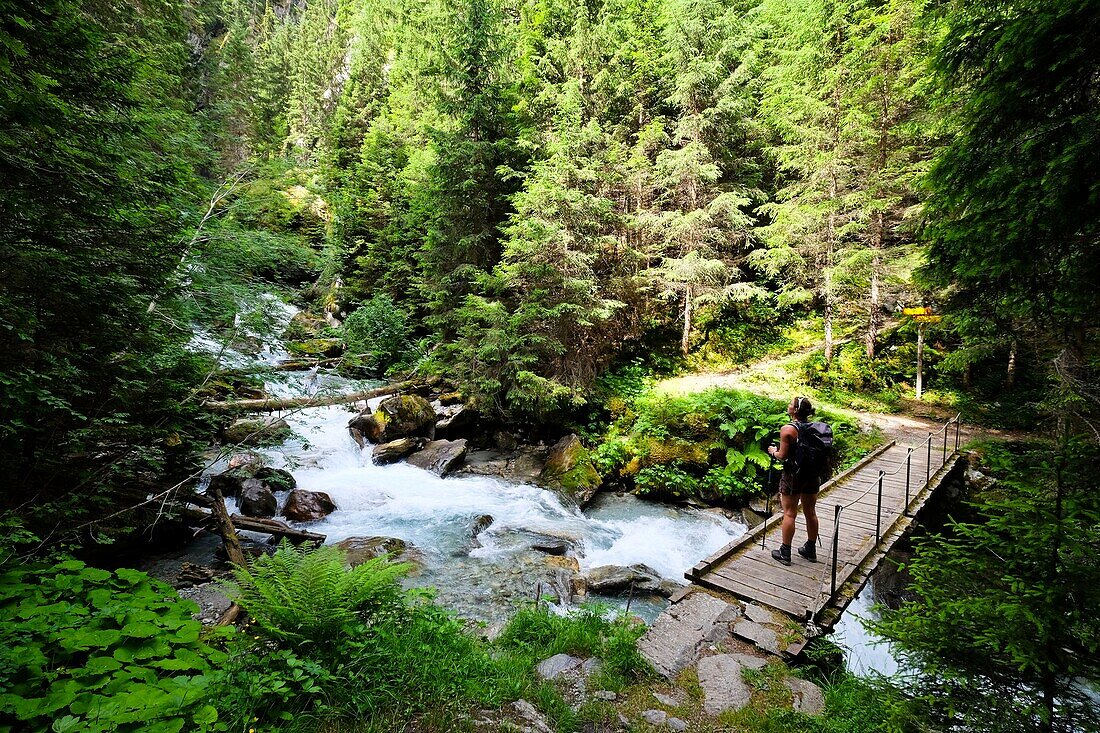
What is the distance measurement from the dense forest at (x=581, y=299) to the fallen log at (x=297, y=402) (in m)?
0.80

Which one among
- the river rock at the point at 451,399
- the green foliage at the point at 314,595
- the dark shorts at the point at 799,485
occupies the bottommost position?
the river rock at the point at 451,399

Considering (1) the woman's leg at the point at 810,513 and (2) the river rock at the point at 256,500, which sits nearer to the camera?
(1) the woman's leg at the point at 810,513

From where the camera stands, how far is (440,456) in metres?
12.9

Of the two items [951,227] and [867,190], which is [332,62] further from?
[951,227]

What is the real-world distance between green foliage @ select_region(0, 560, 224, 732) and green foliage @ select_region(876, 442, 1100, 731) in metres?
4.40

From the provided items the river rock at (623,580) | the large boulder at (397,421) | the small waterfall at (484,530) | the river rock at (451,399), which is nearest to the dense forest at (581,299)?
the river rock at (451,399)

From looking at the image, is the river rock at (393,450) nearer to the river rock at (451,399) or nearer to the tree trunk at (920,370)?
the river rock at (451,399)

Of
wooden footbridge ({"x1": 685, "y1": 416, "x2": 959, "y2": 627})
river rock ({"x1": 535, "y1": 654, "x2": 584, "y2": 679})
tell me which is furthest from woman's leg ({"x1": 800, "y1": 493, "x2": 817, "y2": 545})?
river rock ({"x1": 535, "y1": 654, "x2": 584, "y2": 679})

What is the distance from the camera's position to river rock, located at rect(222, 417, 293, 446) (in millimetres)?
8273

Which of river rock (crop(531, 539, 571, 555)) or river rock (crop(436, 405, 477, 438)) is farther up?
river rock (crop(436, 405, 477, 438))

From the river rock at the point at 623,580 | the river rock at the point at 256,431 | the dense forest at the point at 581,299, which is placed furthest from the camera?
the river rock at the point at 256,431

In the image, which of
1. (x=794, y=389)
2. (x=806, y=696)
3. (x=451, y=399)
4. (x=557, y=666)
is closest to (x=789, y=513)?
(x=806, y=696)

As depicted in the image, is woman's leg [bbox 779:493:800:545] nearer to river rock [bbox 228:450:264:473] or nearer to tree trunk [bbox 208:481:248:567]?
tree trunk [bbox 208:481:248:567]

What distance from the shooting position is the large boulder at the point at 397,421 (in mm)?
13562
